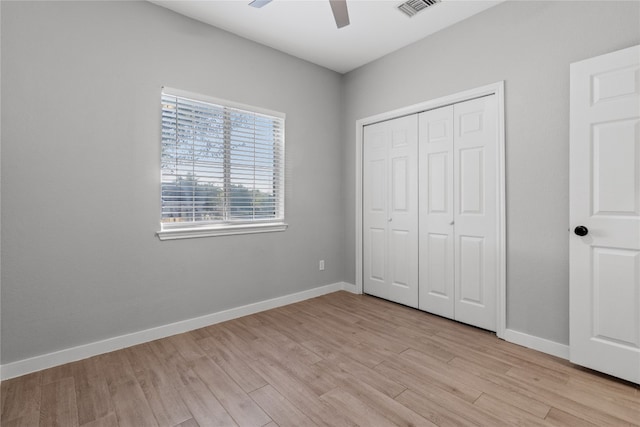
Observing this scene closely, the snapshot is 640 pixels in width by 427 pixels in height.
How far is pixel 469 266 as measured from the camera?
289 cm

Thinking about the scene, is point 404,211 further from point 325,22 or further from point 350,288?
point 325,22

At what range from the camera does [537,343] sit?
7.89 feet

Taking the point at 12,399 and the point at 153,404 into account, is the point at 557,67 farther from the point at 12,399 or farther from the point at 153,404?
the point at 12,399

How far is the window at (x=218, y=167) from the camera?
274cm

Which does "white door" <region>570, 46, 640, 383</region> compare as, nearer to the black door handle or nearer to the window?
the black door handle

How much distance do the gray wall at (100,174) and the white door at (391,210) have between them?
55.5 inches

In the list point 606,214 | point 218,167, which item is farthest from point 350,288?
point 606,214

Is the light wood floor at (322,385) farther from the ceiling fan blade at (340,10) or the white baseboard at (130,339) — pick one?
the ceiling fan blade at (340,10)

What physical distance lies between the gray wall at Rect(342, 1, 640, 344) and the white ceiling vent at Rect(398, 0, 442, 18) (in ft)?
1.53

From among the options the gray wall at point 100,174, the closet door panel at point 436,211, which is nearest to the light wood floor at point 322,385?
the gray wall at point 100,174

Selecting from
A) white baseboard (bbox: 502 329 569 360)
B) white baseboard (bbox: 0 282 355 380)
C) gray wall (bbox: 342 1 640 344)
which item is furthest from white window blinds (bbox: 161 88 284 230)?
white baseboard (bbox: 502 329 569 360)

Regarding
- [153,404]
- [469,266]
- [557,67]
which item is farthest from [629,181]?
[153,404]

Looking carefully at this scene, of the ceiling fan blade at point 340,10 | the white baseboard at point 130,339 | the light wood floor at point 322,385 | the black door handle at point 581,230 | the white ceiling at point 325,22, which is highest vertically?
the white ceiling at point 325,22

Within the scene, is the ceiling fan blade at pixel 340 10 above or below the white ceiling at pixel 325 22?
below
